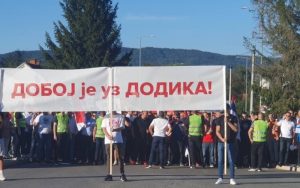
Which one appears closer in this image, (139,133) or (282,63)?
(139,133)

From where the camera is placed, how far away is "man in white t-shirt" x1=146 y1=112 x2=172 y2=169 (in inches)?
949

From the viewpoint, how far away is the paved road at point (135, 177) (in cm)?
1803

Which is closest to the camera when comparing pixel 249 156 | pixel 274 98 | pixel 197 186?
pixel 197 186

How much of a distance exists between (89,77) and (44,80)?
118cm

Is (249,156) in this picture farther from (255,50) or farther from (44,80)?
(255,50)

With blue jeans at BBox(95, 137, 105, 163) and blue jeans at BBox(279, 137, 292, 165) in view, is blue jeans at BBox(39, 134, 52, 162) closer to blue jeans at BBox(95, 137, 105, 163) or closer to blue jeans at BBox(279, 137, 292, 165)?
blue jeans at BBox(95, 137, 105, 163)

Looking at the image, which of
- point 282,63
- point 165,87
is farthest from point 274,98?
point 165,87

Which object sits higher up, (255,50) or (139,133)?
(255,50)

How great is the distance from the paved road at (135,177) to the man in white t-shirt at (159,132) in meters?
0.58

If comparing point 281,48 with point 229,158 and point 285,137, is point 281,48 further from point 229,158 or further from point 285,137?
point 229,158

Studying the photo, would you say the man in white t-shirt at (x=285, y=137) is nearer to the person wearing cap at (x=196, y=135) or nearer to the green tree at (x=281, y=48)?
the person wearing cap at (x=196, y=135)

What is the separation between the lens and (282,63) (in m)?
38.7

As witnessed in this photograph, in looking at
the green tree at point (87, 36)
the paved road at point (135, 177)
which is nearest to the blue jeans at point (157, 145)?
the paved road at point (135, 177)

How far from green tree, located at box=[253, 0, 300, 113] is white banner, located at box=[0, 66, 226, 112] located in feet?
59.8
